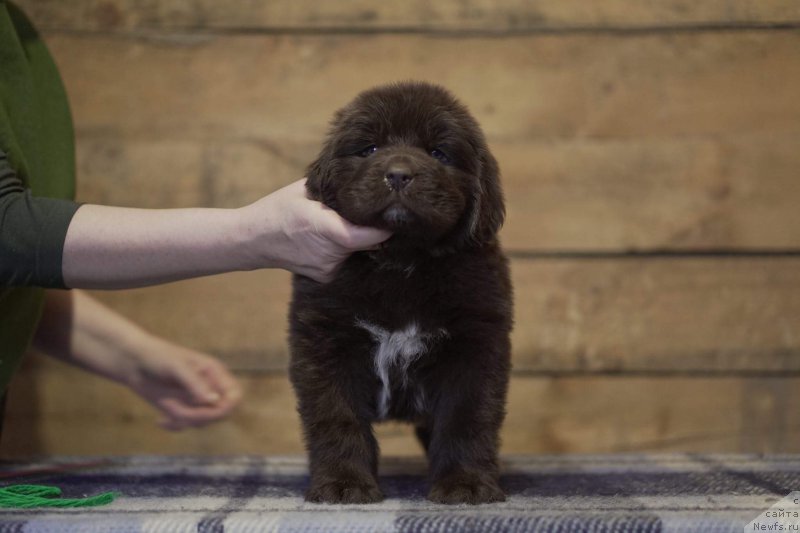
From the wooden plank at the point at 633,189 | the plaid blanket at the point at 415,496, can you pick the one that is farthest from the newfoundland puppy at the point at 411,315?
the wooden plank at the point at 633,189

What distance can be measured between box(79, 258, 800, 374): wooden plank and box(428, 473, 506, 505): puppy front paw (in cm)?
119

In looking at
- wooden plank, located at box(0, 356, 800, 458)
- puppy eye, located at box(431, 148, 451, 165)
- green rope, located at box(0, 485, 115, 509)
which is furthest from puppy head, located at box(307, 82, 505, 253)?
wooden plank, located at box(0, 356, 800, 458)

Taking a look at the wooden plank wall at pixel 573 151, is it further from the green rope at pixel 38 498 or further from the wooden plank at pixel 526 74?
the green rope at pixel 38 498

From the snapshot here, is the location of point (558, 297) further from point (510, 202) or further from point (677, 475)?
point (677, 475)

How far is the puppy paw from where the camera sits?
1.52m

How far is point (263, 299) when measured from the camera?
2.76 m

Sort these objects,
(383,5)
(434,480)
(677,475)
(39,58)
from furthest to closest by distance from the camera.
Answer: (383,5), (39,58), (677,475), (434,480)

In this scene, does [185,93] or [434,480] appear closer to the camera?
[434,480]

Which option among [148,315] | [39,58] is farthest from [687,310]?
[39,58]

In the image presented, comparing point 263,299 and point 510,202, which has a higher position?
point 510,202

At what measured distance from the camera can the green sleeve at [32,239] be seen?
5.34 ft

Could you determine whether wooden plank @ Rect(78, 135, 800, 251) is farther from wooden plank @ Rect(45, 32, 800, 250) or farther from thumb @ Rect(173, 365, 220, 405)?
thumb @ Rect(173, 365, 220, 405)

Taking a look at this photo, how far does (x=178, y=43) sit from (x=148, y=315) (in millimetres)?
924

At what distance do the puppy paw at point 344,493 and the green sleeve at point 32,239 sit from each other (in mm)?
682
